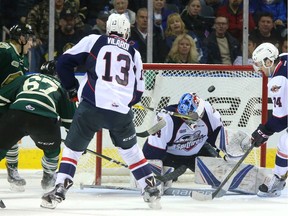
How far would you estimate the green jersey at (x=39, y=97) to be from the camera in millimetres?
5555

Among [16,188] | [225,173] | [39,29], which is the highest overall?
[39,29]

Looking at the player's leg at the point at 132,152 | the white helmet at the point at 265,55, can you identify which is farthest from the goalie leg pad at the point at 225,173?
the player's leg at the point at 132,152

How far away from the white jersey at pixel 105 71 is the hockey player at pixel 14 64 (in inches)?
35.2

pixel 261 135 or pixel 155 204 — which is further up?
pixel 261 135

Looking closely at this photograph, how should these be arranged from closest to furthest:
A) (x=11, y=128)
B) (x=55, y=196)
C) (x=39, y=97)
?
(x=55, y=196)
(x=11, y=128)
(x=39, y=97)

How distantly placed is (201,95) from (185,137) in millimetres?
761

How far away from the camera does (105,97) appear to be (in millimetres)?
5078

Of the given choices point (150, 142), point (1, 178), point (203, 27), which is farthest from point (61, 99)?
point (203, 27)

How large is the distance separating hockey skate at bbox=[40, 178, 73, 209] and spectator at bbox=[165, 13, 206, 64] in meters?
3.15

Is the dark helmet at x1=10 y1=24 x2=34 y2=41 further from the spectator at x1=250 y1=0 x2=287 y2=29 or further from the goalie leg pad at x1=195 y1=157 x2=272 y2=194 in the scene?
the spectator at x1=250 y1=0 x2=287 y2=29

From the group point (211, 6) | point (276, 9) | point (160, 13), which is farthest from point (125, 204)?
point (276, 9)

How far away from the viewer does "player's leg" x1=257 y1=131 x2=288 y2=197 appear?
595 cm

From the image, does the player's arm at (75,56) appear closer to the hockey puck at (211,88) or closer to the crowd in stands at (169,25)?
the hockey puck at (211,88)

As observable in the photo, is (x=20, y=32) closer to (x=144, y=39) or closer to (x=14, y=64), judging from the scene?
(x=14, y=64)
